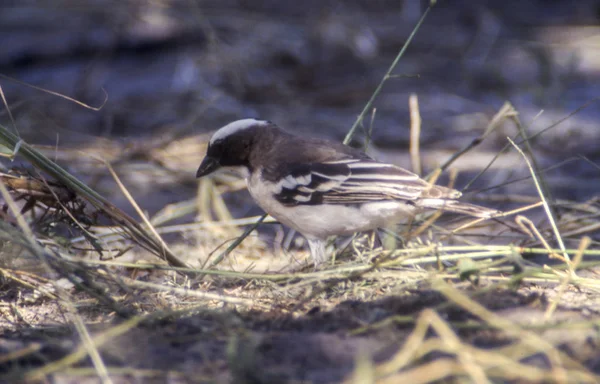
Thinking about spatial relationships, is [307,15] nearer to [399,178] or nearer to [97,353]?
[399,178]

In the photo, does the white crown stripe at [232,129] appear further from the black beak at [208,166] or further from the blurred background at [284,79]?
the blurred background at [284,79]

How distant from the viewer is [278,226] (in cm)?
617

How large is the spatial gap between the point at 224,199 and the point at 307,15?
708cm

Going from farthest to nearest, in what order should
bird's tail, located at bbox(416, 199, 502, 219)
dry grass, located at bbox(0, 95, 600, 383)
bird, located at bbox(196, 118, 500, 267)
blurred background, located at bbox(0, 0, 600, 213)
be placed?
blurred background, located at bbox(0, 0, 600, 213) < bird, located at bbox(196, 118, 500, 267) < bird's tail, located at bbox(416, 199, 502, 219) < dry grass, located at bbox(0, 95, 600, 383)

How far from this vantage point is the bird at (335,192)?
407 centimetres

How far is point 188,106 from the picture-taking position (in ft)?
30.2

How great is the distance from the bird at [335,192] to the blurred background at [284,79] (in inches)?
100

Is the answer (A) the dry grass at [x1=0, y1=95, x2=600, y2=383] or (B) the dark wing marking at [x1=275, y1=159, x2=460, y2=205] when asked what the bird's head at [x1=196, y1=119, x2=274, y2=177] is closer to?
(B) the dark wing marking at [x1=275, y1=159, x2=460, y2=205]

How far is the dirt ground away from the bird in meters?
0.22

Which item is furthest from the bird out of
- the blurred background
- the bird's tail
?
the blurred background

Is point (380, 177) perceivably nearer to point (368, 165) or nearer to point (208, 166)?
point (368, 165)

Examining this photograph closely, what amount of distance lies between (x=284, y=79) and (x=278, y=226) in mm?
4849

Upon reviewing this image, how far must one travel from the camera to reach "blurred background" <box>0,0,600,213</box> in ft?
24.0

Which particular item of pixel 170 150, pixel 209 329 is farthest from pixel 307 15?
pixel 209 329
